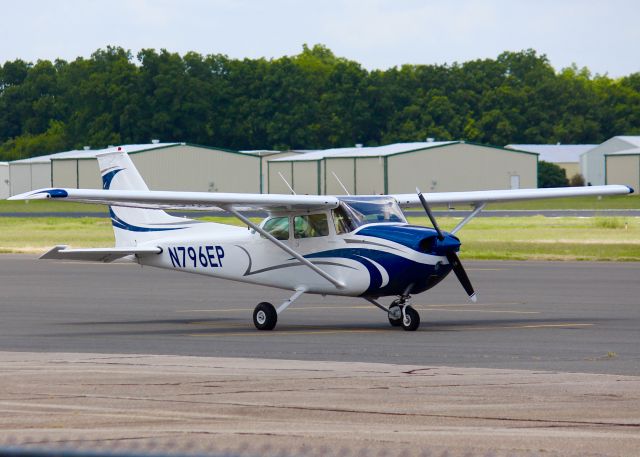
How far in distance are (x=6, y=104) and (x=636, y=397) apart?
507ft

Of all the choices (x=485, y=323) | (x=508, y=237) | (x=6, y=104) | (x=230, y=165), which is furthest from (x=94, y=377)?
(x=6, y=104)

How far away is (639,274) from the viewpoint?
30.2 m

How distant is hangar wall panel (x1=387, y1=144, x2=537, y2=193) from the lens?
9400cm

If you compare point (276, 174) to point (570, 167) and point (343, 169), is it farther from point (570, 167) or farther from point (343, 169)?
point (570, 167)

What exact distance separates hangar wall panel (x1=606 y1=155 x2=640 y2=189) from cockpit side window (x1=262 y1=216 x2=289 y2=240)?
87.2m

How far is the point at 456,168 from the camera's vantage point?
94.4 metres

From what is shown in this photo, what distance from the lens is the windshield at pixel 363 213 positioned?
18953 millimetres

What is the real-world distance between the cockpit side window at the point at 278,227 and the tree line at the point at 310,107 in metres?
108

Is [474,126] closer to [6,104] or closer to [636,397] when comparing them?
[6,104]

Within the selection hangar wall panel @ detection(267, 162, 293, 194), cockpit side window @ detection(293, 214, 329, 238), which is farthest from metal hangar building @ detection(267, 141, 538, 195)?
cockpit side window @ detection(293, 214, 329, 238)

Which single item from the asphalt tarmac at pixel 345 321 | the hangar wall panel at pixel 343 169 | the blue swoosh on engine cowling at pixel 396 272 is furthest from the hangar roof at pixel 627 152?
the blue swoosh on engine cowling at pixel 396 272

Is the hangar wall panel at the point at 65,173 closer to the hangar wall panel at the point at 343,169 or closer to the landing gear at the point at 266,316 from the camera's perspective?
the hangar wall panel at the point at 343,169

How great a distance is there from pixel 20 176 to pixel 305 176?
27.8 metres

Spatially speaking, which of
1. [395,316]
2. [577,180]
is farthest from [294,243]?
[577,180]
